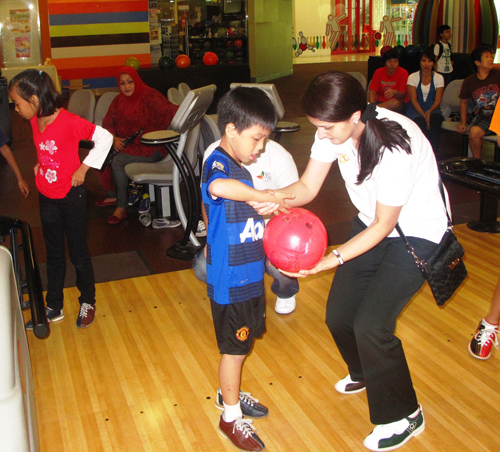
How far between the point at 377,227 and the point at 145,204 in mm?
3126

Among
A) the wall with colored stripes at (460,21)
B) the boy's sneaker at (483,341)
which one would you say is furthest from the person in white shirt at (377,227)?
the wall with colored stripes at (460,21)

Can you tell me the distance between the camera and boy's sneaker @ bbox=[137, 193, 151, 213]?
4.62m

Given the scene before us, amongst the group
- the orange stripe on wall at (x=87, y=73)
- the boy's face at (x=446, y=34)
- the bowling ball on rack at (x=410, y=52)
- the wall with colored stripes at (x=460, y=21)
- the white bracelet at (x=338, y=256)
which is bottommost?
the white bracelet at (x=338, y=256)

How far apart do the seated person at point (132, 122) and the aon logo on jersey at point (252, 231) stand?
2850 mm

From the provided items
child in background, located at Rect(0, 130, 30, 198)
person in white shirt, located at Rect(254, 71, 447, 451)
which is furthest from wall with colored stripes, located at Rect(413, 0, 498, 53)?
person in white shirt, located at Rect(254, 71, 447, 451)

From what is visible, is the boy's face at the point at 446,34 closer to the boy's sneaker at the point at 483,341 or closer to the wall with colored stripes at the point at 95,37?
the wall with colored stripes at the point at 95,37

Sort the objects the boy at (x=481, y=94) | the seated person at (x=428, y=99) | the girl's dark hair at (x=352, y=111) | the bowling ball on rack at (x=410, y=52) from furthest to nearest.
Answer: the bowling ball on rack at (x=410, y=52) < the seated person at (x=428, y=99) < the boy at (x=481, y=94) < the girl's dark hair at (x=352, y=111)

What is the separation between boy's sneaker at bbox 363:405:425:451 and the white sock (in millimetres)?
463

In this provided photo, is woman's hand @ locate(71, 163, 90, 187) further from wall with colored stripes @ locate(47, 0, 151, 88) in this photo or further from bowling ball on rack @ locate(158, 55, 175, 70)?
wall with colored stripes @ locate(47, 0, 151, 88)

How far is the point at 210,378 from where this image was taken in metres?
2.46

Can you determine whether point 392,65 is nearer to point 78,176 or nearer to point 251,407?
point 78,176

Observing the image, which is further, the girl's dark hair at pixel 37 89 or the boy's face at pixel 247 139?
the girl's dark hair at pixel 37 89

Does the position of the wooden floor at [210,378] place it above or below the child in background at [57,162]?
below

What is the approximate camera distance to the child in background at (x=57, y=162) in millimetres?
2572
